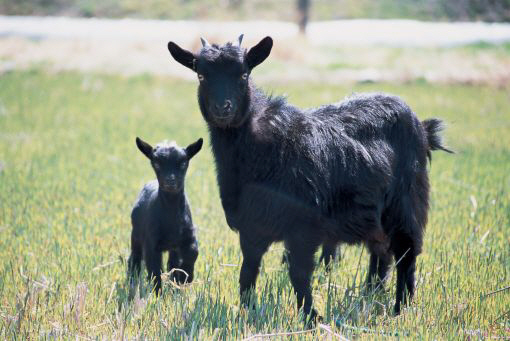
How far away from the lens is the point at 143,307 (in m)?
4.84

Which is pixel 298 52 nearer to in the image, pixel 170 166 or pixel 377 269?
pixel 377 269

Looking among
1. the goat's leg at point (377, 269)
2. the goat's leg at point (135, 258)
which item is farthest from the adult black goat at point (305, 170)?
the goat's leg at point (135, 258)

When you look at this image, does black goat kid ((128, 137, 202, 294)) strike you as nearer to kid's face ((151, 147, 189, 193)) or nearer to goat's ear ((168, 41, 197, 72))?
kid's face ((151, 147, 189, 193))

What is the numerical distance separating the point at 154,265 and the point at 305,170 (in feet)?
4.82

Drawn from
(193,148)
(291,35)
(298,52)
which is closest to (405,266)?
(193,148)

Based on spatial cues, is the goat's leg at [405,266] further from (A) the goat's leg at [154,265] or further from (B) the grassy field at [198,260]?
(A) the goat's leg at [154,265]

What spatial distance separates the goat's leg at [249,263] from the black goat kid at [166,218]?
517mm

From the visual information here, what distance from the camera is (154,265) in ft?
18.1

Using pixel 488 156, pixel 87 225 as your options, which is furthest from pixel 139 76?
pixel 87 225

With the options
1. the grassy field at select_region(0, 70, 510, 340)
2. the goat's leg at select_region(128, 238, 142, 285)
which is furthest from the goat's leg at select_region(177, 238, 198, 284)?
the goat's leg at select_region(128, 238, 142, 285)

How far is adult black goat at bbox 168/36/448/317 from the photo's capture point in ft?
16.1

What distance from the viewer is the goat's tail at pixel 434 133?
595 cm

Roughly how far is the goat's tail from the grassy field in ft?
3.14

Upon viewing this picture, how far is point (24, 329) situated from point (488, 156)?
9027mm
